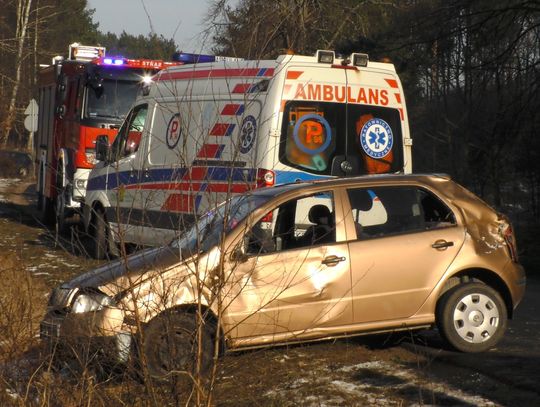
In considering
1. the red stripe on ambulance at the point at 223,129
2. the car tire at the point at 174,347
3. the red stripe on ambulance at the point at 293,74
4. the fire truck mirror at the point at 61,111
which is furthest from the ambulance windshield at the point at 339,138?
the fire truck mirror at the point at 61,111

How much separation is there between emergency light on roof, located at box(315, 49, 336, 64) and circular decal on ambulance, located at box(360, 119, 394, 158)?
83cm

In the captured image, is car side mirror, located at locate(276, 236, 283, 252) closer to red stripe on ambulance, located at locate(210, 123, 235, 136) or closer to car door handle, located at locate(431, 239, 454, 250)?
red stripe on ambulance, located at locate(210, 123, 235, 136)

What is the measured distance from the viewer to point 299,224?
833 cm

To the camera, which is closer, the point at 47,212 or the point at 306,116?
the point at 306,116

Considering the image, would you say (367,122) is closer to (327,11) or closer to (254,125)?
(254,125)

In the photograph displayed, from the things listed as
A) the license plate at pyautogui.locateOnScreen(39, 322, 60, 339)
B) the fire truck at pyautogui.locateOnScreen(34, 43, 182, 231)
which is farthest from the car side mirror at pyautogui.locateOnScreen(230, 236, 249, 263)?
the fire truck at pyautogui.locateOnScreen(34, 43, 182, 231)

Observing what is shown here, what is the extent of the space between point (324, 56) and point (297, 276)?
12.6 ft

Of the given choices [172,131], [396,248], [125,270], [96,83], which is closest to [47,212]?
[96,83]

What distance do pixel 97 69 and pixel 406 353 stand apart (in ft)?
35.9

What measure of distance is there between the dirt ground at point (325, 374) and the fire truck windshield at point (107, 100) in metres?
8.84

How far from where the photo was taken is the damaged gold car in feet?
25.0

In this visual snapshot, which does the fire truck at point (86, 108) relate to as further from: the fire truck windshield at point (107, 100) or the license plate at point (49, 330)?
the license plate at point (49, 330)

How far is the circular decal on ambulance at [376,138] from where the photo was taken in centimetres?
1139

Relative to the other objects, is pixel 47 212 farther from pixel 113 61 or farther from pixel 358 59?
pixel 358 59
